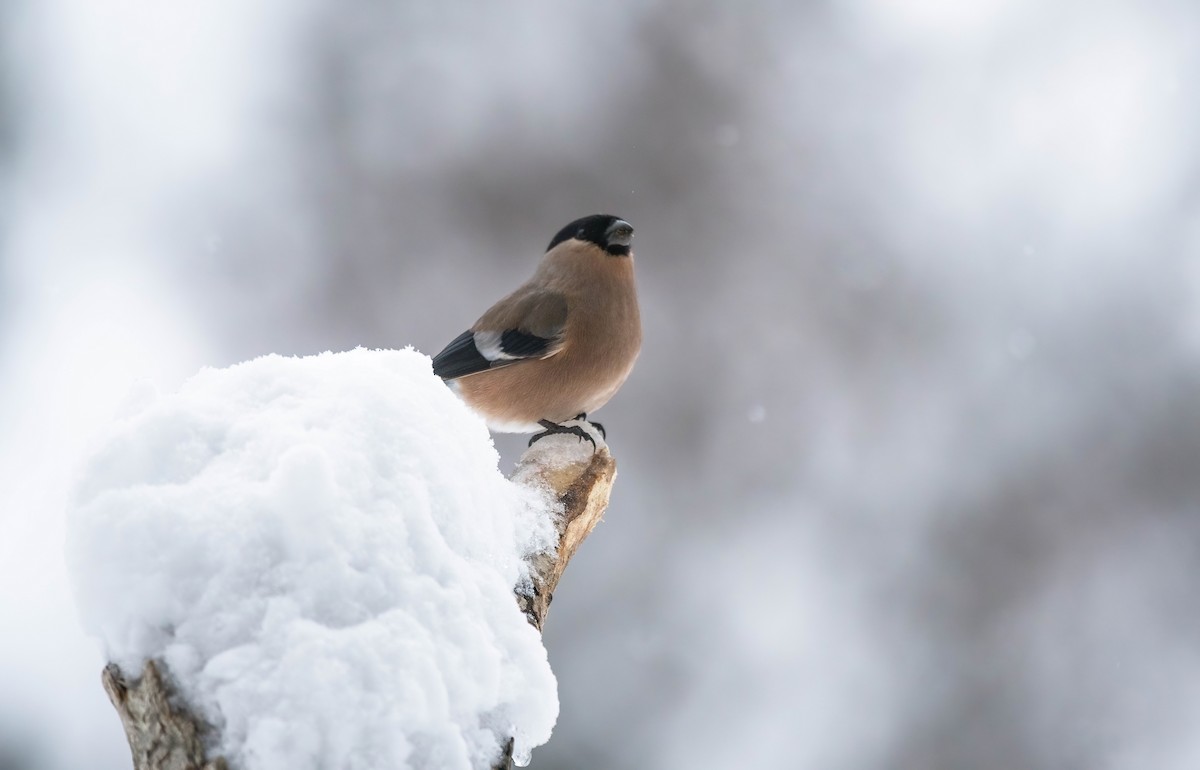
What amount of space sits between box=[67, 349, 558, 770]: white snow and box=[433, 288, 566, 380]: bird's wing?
1884 millimetres

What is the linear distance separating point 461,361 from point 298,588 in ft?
7.59

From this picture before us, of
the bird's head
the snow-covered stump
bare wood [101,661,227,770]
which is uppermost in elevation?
the bird's head

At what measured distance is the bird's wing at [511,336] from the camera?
3156mm

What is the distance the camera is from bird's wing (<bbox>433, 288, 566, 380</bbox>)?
316 cm

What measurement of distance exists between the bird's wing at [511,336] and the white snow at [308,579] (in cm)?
188

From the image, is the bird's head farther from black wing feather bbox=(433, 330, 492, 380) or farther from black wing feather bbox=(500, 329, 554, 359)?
black wing feather bbox=(433, 330, 492, 380)

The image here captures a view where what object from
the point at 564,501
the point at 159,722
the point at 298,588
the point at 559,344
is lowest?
the point at 159,722

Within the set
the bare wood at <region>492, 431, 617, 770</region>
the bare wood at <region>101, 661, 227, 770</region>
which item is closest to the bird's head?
the bare wood at <region>492, 431, 617, 770</region>

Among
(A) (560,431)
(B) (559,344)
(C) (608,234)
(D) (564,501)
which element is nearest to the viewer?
(D) (564,501)

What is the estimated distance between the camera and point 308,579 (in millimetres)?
1032

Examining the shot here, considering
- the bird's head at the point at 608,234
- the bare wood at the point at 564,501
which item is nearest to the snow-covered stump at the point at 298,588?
the bare wood at the point at 564,501

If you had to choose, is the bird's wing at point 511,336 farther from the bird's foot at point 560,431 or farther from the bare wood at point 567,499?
the bare wood at point 567,499

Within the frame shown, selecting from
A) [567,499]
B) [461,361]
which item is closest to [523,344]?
[461,361]

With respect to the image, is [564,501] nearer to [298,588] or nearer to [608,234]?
[298,588]
